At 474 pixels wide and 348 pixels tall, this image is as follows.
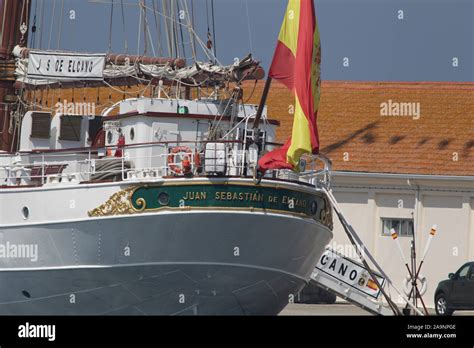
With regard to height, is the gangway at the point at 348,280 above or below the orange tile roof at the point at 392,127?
below

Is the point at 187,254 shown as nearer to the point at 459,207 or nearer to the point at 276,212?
the point at 276,212

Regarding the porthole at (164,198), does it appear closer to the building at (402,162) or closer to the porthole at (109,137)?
the porthole at (109,137)

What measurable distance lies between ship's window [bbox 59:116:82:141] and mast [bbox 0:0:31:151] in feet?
9.42

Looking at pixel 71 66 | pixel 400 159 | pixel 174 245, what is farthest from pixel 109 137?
pixel 400 159

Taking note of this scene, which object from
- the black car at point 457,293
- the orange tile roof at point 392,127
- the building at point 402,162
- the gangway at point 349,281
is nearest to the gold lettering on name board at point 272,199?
the gangway at point 349,281

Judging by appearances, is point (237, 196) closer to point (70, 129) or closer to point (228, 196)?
point (228, 196)

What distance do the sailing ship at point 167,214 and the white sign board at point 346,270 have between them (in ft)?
14.2

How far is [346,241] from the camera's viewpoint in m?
51.1

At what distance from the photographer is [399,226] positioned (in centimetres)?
5141

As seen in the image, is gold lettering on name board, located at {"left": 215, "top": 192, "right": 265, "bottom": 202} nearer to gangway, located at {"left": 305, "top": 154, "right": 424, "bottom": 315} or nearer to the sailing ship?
the sailing ship

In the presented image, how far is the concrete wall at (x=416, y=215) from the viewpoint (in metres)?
50.6

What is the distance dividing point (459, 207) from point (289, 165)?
23.1 m

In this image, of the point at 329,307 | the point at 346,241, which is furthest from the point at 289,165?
the point at 346,241
